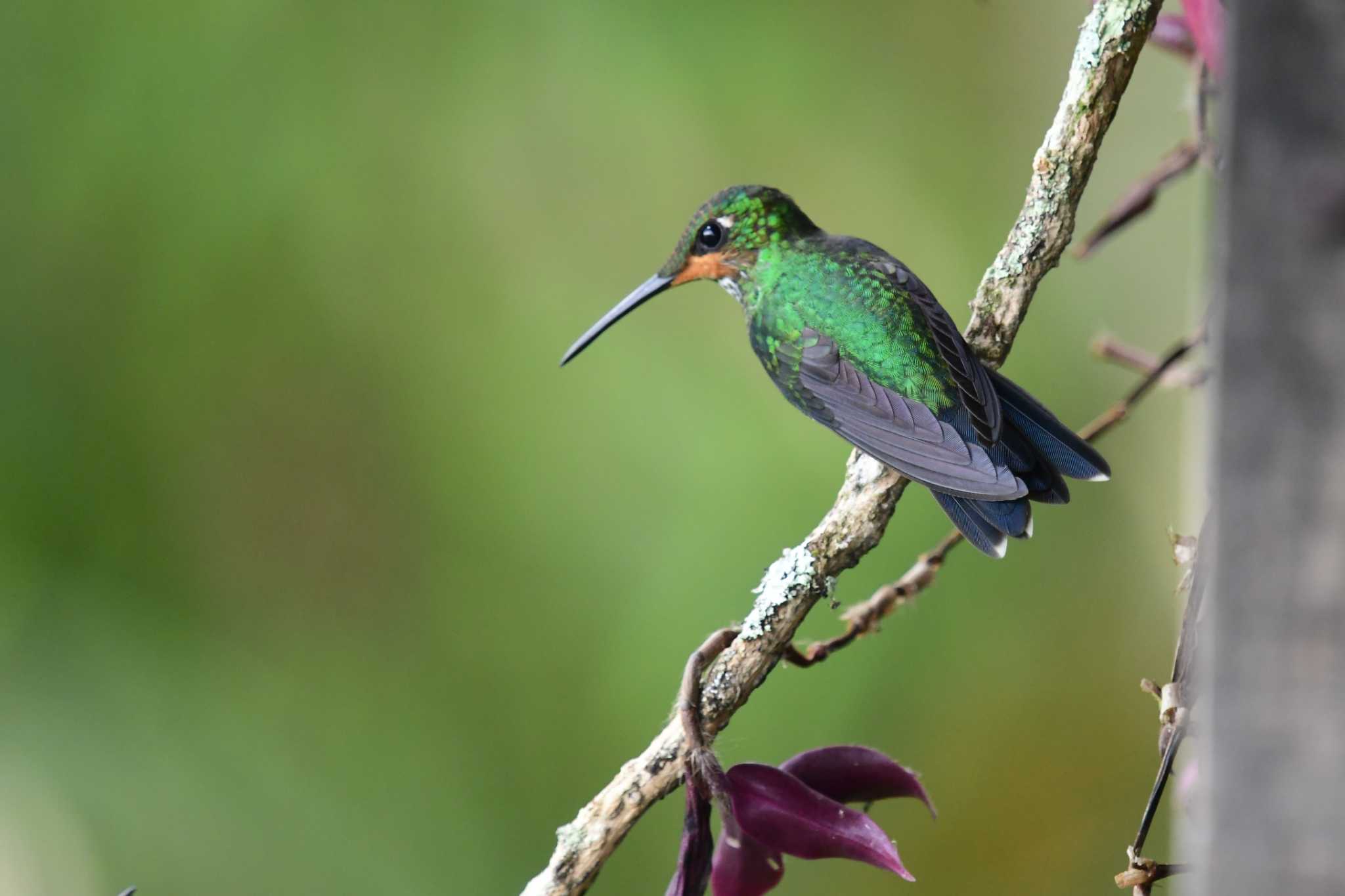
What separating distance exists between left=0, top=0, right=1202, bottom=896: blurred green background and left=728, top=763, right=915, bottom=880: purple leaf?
97 centimetres

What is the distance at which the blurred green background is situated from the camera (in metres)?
1.53

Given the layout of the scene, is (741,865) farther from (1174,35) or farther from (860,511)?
(1174,35)

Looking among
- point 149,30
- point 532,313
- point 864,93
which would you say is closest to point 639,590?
point 532,313

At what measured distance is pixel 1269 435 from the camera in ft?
0.92

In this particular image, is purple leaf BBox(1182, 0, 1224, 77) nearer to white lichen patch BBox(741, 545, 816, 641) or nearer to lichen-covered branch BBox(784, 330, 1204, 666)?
lichen-covered branch BBox(784, 330, 1204, 666)

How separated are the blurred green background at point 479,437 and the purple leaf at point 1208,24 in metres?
0.89

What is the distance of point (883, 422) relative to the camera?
2.03 feet

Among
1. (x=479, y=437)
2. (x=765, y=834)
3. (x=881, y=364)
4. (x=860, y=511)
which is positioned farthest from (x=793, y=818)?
(x=479, y=437)

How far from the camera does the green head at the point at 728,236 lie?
744 millimetres

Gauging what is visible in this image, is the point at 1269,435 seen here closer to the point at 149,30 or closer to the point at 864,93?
the point at 864,93

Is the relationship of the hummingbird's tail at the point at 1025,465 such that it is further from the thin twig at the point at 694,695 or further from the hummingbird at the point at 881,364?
the thin twig at the point at 694,695

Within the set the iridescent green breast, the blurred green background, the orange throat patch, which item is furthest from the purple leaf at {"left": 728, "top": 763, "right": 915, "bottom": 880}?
the blurred green background

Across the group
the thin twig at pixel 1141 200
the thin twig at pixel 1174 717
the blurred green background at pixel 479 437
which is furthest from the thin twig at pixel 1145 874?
the blurred green background at pixel 479 437

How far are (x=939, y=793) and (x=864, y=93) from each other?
3.10 ft
